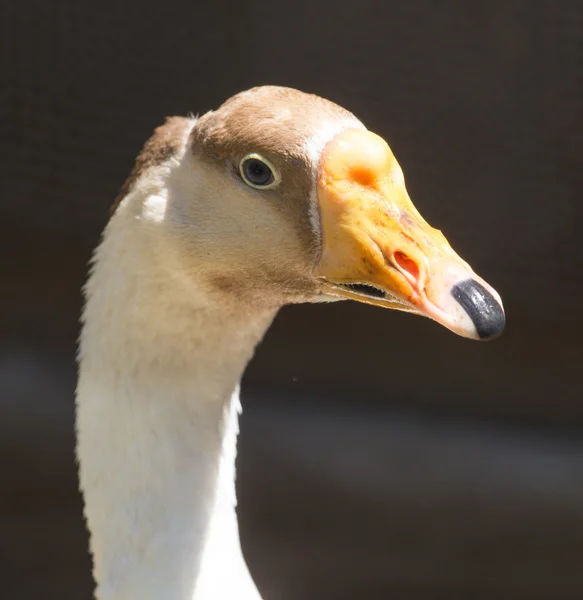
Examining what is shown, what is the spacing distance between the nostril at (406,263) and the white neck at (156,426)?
1.29 ft

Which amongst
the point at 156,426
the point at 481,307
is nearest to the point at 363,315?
the point at 156,426

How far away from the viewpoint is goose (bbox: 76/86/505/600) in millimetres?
1659

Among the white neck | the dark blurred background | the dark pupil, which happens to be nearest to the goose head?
the dark pupil

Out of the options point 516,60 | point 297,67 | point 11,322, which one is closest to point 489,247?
point 516,60

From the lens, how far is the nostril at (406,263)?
5.22 ft

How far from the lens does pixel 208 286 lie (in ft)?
6.08

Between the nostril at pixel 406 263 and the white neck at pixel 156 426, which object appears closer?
the nostril at pixel 406 263

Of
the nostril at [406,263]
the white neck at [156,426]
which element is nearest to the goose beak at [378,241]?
the nostril at [406,263]

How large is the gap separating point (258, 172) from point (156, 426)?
549 mm

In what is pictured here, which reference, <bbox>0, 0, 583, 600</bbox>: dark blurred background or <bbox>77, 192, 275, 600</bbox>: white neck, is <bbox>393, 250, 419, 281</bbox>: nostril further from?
<bbox>0, 0, 583, 600</bbox>: dark blurred background

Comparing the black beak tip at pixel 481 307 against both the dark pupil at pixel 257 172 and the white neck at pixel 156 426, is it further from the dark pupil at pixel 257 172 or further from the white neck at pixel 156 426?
the white neck at pixel 156 426

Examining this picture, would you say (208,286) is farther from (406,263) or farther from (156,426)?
(406,263)

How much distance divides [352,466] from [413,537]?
1.17 ft

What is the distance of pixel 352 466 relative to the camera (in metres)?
3.87
